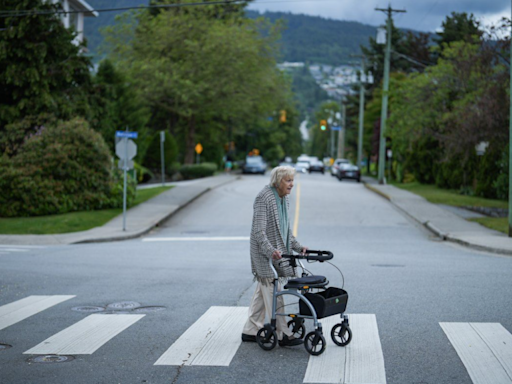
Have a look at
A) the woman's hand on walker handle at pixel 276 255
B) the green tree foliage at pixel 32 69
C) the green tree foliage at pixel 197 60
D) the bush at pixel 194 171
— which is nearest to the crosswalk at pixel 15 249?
the green tree foliage at pixel 32 69

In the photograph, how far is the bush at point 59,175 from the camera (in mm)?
27312

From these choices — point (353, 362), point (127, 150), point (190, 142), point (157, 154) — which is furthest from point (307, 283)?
point (190, 142)

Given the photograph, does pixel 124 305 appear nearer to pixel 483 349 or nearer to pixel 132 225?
pixel 483 349

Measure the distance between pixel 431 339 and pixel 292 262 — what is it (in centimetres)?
181

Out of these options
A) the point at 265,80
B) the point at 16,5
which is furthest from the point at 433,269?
the point at 265,80

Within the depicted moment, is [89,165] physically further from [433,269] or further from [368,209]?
[433,269]

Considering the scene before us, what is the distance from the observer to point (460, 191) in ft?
128

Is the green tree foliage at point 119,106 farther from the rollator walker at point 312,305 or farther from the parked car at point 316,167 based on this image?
the parked car at point 316,167

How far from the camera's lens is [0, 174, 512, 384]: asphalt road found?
666cm

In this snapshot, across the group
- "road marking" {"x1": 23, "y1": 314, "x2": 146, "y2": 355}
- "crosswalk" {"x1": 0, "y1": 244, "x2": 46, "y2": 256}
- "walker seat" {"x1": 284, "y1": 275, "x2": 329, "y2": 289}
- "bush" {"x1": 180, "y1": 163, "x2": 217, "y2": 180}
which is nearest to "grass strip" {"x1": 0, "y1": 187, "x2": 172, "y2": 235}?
"crosswalk" {"x1": 0, "y1": 244, "x2": 46, "y2": 256}

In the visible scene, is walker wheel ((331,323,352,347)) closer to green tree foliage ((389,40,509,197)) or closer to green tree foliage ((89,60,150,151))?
green tree foliage ((389,40,509,197))

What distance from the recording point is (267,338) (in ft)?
23.7

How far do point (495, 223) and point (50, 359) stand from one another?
20.4m

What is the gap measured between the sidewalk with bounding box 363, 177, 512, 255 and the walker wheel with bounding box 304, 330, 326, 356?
1219 cm
